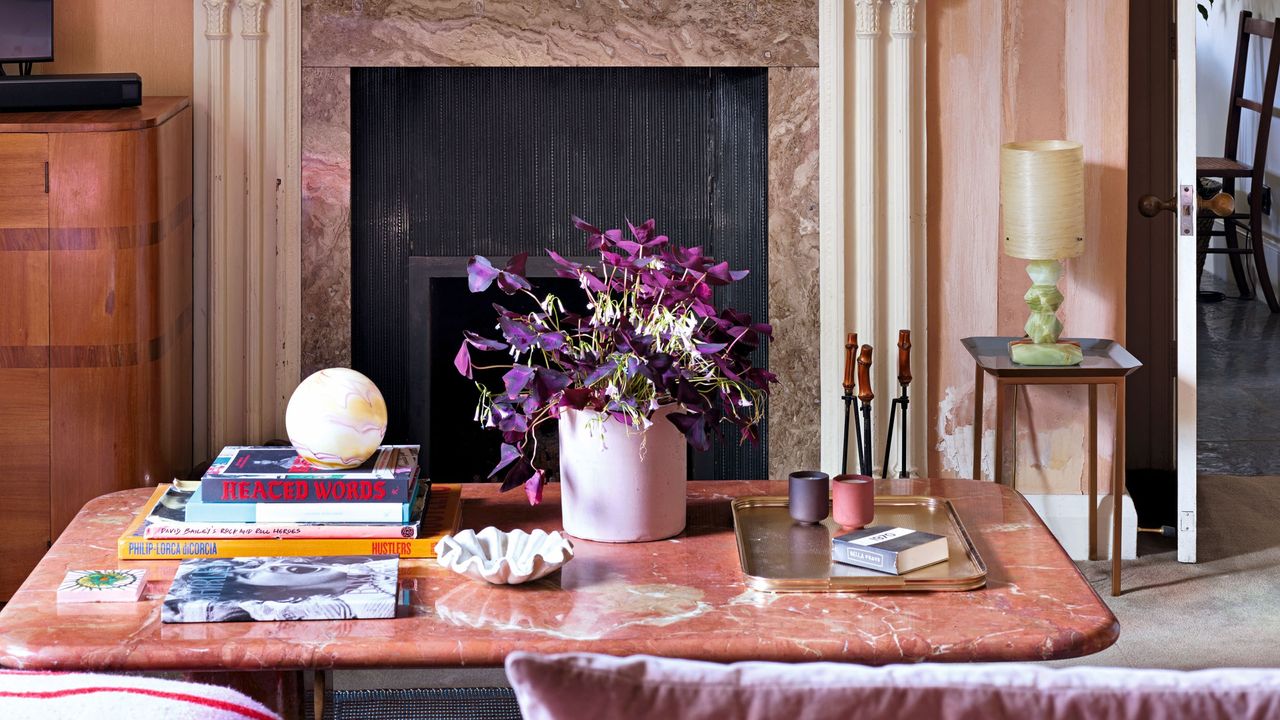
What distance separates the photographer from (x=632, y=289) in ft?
7.02

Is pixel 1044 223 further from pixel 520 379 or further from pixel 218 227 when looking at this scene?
pixel 218 227

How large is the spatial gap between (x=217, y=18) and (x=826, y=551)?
8.16ft

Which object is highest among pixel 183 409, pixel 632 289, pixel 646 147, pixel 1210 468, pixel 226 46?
pixel 226 46

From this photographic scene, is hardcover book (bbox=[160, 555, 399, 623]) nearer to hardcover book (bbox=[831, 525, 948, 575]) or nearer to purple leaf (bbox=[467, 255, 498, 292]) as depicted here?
purple leaf (bbox=[467, 255, 498, 292])

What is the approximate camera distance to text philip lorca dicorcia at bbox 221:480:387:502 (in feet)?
6.79

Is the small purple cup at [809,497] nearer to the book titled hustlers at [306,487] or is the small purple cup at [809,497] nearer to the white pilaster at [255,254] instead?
the book titled hustlers at [306,487]

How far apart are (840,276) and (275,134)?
1.58 m

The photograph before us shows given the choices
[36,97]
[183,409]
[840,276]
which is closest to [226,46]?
[36,97]

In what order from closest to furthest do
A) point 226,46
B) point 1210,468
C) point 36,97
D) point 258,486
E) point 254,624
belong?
point 254,624, point 258,486, point 36,97, point 226,46, point 1210,468

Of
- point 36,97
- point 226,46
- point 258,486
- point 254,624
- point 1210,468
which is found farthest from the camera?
A: point 1210,468

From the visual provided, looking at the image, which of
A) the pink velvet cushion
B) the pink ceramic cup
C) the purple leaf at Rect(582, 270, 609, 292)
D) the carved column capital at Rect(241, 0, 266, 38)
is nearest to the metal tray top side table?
the pink ceramic cup

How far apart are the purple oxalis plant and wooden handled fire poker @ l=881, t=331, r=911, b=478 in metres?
1.65

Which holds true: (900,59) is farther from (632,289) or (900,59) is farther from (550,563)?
(550,563)

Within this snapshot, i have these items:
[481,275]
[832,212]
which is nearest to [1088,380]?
[832,212]
